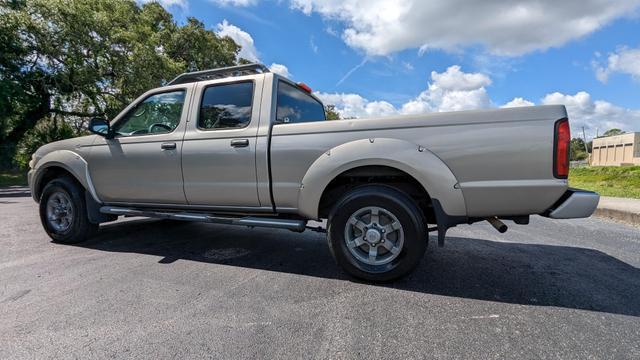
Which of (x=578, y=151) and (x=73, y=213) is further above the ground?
(x=578, y=151)

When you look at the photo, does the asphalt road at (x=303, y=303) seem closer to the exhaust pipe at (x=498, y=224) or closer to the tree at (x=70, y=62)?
the exhaust pipe at (x=498, y=224)

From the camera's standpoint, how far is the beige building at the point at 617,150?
50688 mm

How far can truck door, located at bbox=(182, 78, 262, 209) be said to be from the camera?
3.46 metres

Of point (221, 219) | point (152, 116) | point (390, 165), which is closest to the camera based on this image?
point (390, 165)

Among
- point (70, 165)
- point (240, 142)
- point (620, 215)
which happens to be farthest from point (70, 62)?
point (620, 215)

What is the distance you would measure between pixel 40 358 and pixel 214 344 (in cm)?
101

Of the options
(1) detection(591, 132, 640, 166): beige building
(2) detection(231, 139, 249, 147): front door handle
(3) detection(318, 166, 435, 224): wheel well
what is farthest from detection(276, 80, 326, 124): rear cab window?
(1) detection(591, 132, 640, 166): beige building

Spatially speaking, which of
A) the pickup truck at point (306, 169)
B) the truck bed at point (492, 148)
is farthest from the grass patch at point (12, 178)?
the truck bed at point (492, 148)

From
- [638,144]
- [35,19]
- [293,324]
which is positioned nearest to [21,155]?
[35,19]

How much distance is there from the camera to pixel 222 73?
13.8 feet

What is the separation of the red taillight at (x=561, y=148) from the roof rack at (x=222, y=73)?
2.91 meters

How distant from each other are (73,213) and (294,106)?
3200mm

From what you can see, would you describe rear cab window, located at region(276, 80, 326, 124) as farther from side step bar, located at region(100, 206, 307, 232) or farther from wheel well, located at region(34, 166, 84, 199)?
wheel well, located at region(34, 166, 84, 199)

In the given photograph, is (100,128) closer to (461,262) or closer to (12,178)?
(461,262)
